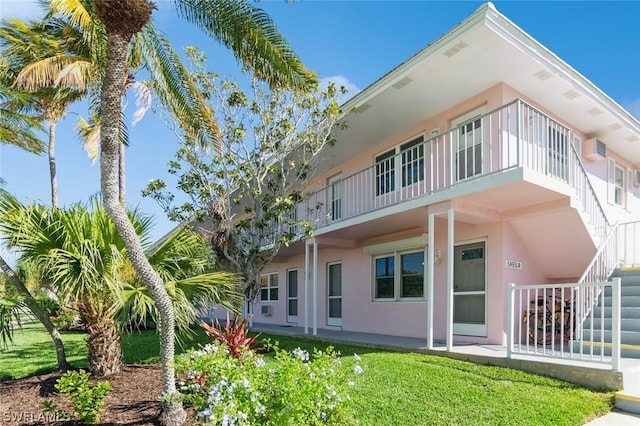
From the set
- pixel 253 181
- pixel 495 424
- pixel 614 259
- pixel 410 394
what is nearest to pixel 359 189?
pixel 253 181

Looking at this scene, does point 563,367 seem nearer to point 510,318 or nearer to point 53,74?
point 510,318

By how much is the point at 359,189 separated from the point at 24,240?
8.89m

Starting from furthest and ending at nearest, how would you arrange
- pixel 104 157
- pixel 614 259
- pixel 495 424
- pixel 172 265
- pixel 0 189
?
1. pixel 614 259
2. pixel 172 265
3. pixel 0 189
4. pixel 495 424
5. pixel 104 157

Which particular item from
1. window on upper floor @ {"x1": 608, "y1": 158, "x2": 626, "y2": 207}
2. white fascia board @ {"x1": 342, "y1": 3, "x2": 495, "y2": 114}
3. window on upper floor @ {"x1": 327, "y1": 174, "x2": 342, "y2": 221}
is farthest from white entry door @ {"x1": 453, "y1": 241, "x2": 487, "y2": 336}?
window on upper floor @ {"x1": 608, "y1": 158, "x2": 626, "y2": 207}

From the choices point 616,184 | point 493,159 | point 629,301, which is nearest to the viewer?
point 629,301

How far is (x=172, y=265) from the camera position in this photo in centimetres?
686

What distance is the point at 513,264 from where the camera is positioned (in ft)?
30.5

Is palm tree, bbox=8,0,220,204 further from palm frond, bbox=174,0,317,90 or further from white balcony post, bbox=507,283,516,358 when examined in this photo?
white balcony post, bbox=507,283,516,358

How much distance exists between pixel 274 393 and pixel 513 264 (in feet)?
23.5

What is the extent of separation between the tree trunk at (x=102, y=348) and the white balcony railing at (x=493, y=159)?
527 cm

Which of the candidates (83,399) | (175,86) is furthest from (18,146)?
(83,399)

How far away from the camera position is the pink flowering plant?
357 cm

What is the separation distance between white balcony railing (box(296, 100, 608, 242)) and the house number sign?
60.7 inches

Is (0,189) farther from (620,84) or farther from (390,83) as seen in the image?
(620,84)
